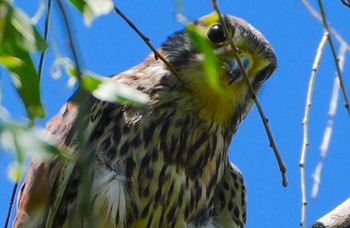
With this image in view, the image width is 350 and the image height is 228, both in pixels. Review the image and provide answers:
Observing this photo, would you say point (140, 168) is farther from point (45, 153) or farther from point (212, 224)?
point (45, 153)

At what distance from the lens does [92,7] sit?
5.56ft

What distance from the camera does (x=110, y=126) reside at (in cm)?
395

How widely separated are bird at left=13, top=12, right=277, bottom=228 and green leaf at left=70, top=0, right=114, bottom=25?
1975 mm

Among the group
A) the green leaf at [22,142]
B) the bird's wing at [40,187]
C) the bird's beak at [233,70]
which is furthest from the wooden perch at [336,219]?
the green leaf at [22,142]

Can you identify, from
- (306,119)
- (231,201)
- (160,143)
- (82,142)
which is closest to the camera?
(82,142)

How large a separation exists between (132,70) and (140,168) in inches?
23.1

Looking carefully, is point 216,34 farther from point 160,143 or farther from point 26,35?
point 26,35

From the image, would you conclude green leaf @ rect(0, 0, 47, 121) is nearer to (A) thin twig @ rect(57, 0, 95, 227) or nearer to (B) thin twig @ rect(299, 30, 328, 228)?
(A) thin twig @ rect(57, 0, 95, 227)

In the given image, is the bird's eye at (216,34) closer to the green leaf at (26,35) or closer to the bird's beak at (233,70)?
the bird's beak at (233,70)

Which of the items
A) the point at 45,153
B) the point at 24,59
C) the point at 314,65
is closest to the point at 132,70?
the point at 314,65

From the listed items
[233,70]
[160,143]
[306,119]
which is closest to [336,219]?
[306,119]

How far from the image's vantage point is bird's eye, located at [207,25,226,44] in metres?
3.89

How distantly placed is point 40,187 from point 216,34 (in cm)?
111

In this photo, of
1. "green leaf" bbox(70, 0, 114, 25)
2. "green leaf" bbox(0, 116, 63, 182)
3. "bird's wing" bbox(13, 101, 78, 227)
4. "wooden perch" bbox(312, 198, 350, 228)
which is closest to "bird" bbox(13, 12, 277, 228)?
"bird's wing" bbox(13, 101, 78, 227)
